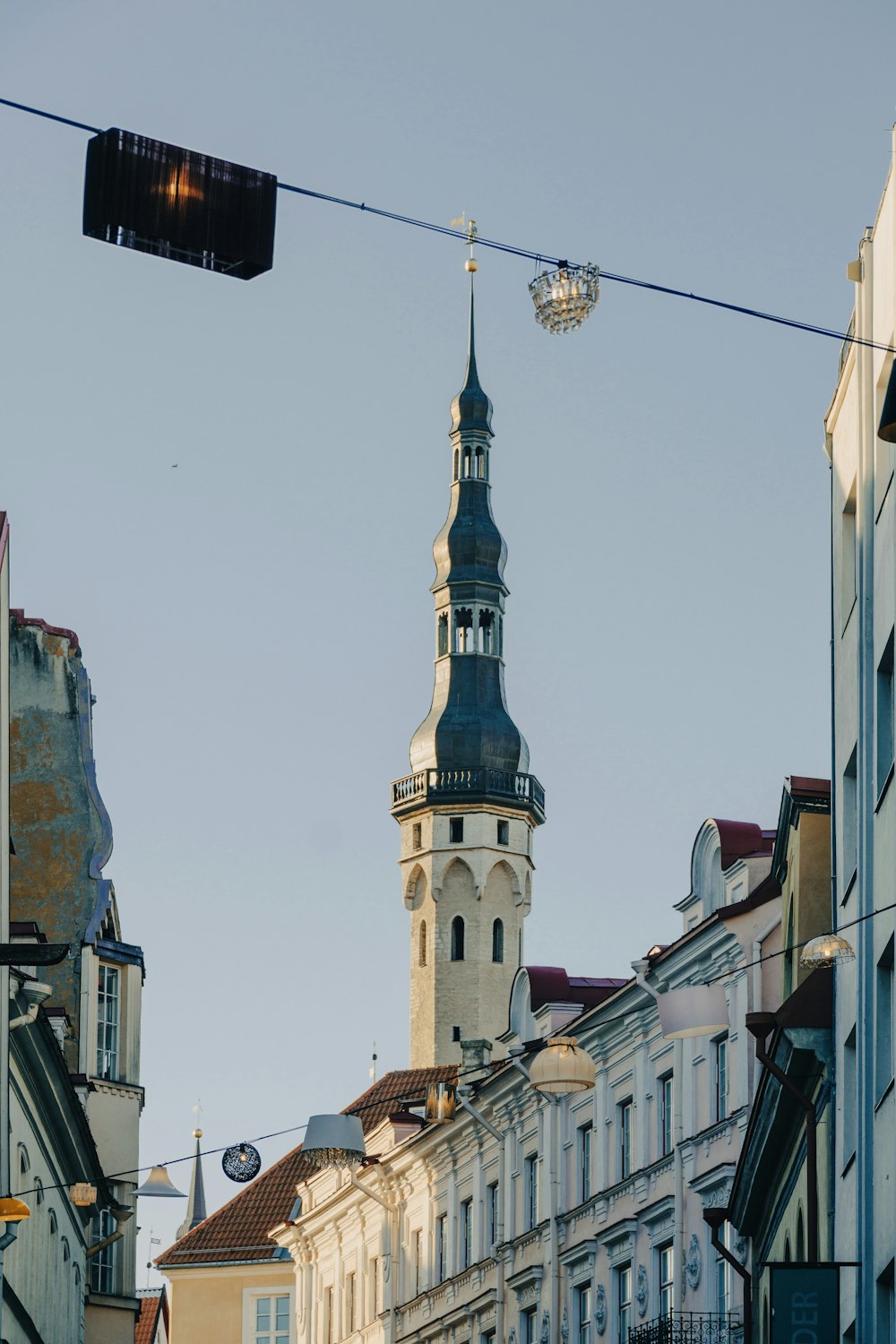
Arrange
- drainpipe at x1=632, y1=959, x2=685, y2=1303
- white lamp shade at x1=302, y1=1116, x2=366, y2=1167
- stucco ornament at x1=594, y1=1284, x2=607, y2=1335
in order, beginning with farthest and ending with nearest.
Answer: white lamp shade at x1=302, y1=1116, x2=366, y2=1167, stucco ornament at x1=594, y1=1284, x2=607, y2=1335, drainpipe at x1=632, y1=959, x2=685, y2=1303

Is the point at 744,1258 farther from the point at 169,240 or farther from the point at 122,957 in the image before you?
the point at 169,240

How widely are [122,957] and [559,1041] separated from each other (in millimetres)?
11172

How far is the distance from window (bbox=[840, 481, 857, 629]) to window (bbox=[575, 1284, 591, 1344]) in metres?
20.9

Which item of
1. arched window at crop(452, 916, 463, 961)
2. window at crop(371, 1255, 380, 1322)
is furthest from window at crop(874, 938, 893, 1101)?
arched window at crop(452, 916, 463, 961)

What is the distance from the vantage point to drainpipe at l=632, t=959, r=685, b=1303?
4241cm

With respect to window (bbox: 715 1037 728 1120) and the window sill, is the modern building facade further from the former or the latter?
window (bbox: 715 1037 728 1120)

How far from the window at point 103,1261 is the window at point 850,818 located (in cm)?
2321

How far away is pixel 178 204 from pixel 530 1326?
1421 inches

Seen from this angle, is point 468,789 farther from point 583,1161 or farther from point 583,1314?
point 583,1314

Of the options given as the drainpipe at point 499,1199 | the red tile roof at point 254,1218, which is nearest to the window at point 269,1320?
the red tile roof at point 254,1218

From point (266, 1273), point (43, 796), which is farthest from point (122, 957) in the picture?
point (266, 1273)

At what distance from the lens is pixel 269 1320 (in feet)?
224

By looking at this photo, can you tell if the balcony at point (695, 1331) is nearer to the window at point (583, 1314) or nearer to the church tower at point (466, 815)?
the window at point (583, 1314)

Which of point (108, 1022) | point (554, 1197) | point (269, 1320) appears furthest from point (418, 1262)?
point (108, 1022)
